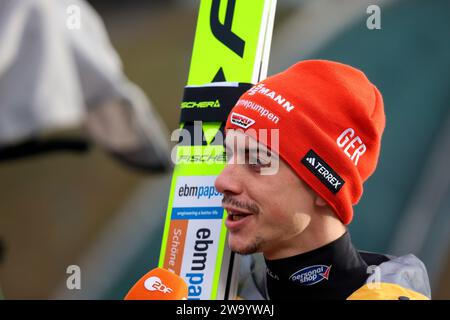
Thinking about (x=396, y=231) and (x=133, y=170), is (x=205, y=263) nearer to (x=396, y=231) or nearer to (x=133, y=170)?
(x=396, y=231)

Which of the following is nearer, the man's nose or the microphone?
the microphone

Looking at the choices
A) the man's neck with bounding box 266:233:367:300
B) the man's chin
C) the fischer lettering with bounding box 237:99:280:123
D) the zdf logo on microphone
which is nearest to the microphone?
the zdf logo on microphone

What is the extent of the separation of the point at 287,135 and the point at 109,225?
6.14m

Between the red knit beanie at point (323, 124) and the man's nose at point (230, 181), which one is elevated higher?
the red knit beanie at point (323, 124)

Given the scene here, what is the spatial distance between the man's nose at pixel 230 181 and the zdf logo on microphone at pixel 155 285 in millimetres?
387

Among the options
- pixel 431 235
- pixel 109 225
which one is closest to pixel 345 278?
pixel 431 235

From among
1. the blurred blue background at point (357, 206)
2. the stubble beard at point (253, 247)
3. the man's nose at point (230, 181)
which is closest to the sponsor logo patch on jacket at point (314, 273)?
the stubble beard at point (253, 247)

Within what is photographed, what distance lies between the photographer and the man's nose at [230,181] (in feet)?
7.47

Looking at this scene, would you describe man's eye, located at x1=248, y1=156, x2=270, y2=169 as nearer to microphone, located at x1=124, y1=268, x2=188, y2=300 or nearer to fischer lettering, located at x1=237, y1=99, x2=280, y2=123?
fischer lettering, located at x1=237, y1=99, x2=280, y2=123

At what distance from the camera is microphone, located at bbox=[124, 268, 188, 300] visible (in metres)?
1.95

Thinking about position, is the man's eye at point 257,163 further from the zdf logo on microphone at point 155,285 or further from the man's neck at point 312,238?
the zdf logo on microphone at point 155,285

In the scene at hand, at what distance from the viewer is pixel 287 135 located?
2.26m

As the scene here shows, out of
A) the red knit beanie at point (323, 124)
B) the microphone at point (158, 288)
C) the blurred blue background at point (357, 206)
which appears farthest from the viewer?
the blurred blue background at point (357, 206)
